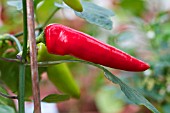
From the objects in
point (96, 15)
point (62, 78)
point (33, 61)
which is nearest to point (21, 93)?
point (33, 61)

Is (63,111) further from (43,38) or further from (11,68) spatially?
(43,38)

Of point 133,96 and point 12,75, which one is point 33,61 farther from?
point 12,75

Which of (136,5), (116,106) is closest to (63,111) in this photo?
(116,106)

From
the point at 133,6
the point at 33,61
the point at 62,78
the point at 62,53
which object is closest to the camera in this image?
the point at 33,61

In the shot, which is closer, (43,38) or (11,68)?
(43,38)

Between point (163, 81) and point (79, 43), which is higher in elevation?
point (79, 43)

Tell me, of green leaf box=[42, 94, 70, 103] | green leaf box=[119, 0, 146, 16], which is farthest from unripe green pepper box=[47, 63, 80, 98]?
green leaf box=[119, 0, 146, 16]
